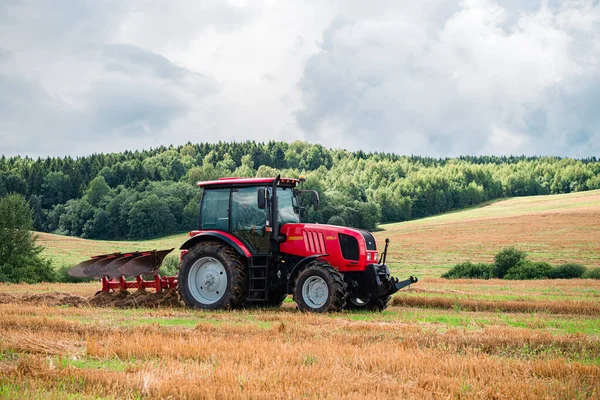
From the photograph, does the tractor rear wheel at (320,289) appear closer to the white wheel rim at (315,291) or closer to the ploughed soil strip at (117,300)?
the white wheel rim at (315,291)

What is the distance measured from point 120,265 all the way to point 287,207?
4279 millimetres

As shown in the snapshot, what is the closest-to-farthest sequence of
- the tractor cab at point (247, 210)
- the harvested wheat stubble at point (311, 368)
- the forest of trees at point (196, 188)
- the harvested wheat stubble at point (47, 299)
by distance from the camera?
the harvested wheat stubble at point (311, 368) < the tractor cab at point (247, 210) < the harvested wheat stubble at point (47, 299) < the forest of trees at point (196, 188)

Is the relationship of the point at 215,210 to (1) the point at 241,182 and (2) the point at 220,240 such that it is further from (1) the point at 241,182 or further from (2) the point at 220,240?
(1) the point at 241,182

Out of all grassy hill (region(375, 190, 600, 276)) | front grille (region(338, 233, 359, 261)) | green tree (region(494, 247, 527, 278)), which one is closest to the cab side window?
front grille (region(338, 233, 359, 261))

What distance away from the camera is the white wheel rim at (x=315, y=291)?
45.6 feet

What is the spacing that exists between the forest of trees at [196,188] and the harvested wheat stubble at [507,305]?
41392 mm

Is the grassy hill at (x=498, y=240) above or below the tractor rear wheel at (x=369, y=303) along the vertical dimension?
above

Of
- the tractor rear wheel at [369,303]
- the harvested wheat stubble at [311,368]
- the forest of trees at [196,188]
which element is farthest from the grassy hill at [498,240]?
the harvested wheat stubble at [311,368]

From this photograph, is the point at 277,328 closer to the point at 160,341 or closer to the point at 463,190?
the point at 160,341

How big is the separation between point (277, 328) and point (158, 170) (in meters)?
104

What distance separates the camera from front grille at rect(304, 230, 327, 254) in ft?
47.8

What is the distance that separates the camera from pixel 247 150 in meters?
149

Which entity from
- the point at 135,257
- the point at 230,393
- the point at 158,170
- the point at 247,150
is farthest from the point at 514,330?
the point at 247,150

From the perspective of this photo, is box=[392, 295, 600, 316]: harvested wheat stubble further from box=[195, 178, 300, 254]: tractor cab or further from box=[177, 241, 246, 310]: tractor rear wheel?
box=[177, 241, 246, 310]: tractor rear wheel
